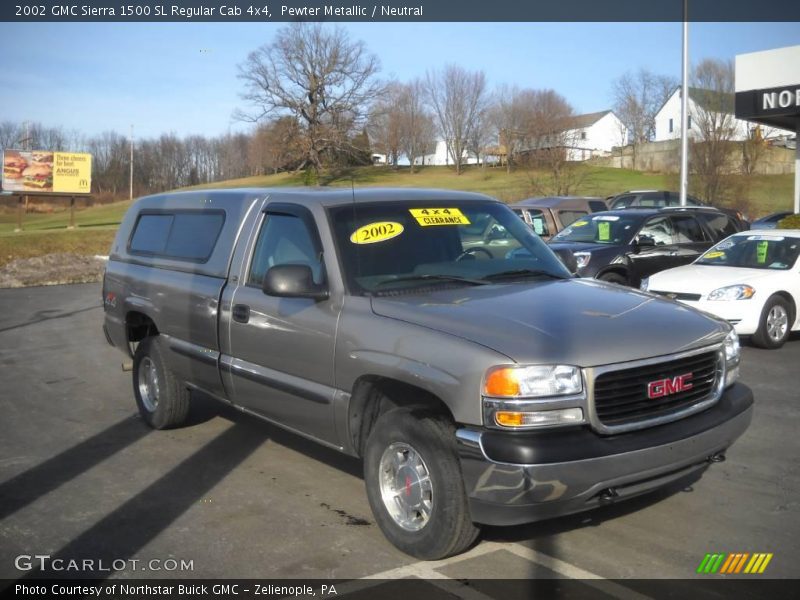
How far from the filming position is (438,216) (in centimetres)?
548

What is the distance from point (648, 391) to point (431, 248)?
1755mm

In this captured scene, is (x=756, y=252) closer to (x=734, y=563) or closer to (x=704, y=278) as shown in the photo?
(x=704, y=278)

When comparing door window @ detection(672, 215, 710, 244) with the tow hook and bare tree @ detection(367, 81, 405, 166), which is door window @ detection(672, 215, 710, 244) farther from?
the tow hook

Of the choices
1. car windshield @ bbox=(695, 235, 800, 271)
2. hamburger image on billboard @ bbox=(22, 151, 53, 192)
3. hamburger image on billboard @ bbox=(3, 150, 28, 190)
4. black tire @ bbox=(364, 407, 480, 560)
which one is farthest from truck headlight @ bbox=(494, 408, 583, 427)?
hamburger image on billboard @ bbox=(3, 150, 28, 190)

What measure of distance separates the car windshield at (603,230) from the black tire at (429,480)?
32.0 feet

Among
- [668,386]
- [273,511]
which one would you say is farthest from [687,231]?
[273,511]

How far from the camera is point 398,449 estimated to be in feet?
14.2

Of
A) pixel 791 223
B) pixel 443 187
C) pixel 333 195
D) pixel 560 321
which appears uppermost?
pixel 443 187

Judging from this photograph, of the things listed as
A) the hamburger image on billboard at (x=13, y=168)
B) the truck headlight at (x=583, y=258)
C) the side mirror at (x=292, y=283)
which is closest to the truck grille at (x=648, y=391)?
the side mirror at (x=292, y=283)

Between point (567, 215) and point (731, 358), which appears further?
point (567, 215)

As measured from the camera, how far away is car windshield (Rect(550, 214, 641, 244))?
13.4m

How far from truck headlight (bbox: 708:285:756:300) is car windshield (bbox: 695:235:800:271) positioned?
2.69 ft

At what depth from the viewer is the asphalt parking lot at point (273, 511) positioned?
4.21 metres

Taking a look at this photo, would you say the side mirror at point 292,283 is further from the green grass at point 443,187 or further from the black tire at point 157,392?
the green grass at point 443,187
